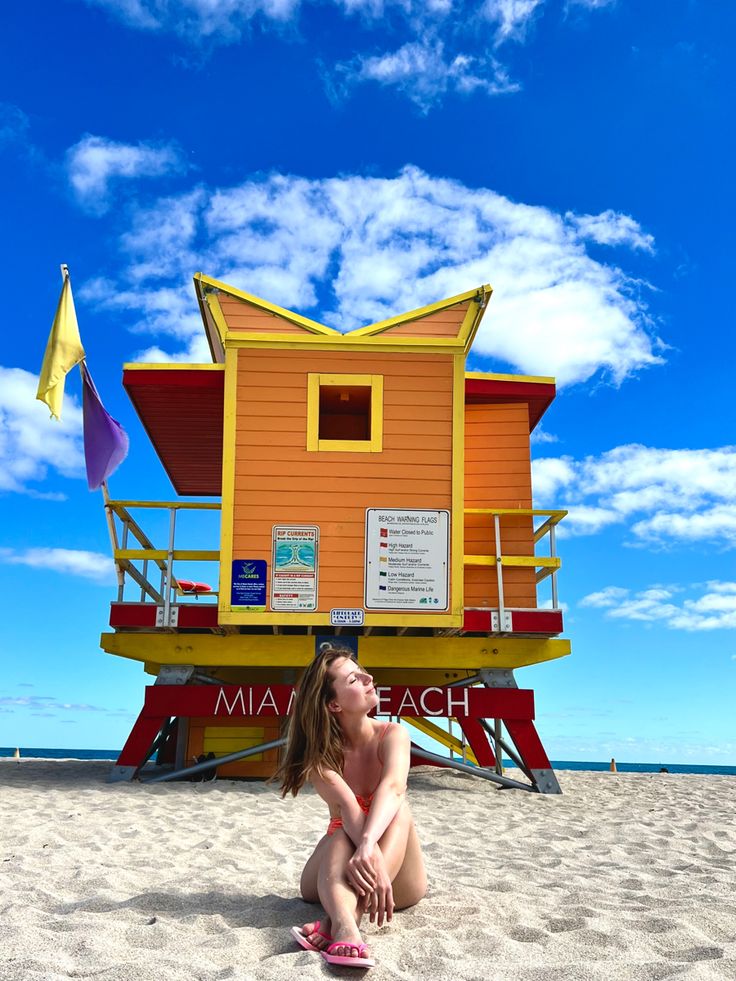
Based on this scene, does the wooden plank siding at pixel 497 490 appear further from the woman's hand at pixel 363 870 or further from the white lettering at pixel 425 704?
the woman's hand at pixel 363 870

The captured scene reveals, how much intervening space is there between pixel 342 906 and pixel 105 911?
142 centimetres

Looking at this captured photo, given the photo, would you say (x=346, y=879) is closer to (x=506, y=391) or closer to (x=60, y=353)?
(x=506, y=391)

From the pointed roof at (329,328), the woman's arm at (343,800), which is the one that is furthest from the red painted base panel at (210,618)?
the woman's arm at (343,800)

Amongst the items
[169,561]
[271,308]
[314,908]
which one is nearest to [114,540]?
[169,561]

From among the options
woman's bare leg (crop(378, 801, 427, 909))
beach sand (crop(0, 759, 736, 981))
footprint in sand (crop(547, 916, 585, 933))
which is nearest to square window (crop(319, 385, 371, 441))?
beach sand (crop(0, 759, 736, 981))

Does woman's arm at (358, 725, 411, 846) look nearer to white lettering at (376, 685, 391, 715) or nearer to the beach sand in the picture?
the beach sand

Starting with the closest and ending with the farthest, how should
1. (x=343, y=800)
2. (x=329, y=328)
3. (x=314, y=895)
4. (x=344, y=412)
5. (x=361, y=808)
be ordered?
1. (x=343, y=800)
2. (x=361, y=808)
3. (x=314, y=895)
4. (x=329, y=328)
5. (x=344, y=412)

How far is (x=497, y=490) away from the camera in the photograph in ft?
40.4

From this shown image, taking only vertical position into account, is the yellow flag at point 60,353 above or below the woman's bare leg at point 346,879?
above

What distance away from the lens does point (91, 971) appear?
3.25m

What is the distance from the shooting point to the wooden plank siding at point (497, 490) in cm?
1177

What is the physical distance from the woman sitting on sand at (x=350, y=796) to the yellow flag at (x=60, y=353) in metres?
8.73

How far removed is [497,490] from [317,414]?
2.88 meters

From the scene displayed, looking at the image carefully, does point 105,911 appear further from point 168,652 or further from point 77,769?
point 77,769
